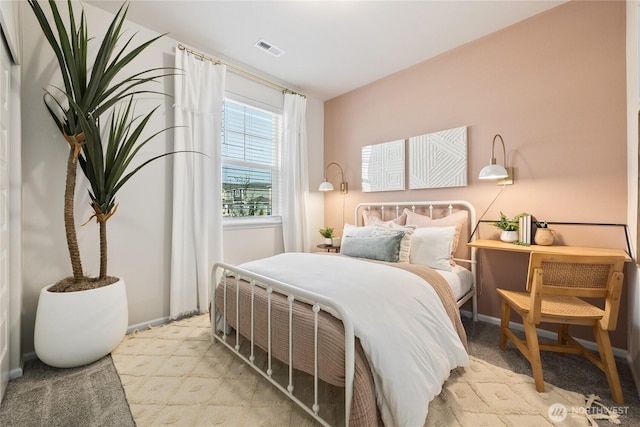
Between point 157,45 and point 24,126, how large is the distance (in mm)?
1277

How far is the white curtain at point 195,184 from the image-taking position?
2.54 meters

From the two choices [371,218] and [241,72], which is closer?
[241,72]

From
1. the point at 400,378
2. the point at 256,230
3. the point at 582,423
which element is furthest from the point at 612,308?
the point at 256,230

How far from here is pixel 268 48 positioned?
2.78 meters

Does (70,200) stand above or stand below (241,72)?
below

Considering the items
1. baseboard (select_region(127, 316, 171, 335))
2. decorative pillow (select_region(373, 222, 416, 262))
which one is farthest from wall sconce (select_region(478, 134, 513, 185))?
baseboard (select_region(127, 316, 171, 335))

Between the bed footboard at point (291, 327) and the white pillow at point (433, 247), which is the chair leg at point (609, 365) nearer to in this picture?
the white pillow at point (433, 247)

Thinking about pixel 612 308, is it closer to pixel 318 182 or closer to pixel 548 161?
pixel 548 161

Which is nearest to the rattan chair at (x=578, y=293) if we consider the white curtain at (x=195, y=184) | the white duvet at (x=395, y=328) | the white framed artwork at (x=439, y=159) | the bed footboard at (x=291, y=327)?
the white duvet at (x=395, y=328)

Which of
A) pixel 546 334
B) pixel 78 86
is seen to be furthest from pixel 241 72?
pixel 546 334

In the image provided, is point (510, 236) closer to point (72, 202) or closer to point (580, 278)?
point (580, 278)

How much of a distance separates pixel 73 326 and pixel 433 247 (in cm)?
268

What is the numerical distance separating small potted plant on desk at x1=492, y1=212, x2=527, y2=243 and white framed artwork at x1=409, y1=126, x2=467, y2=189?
0.52 meters

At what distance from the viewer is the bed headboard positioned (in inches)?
104
